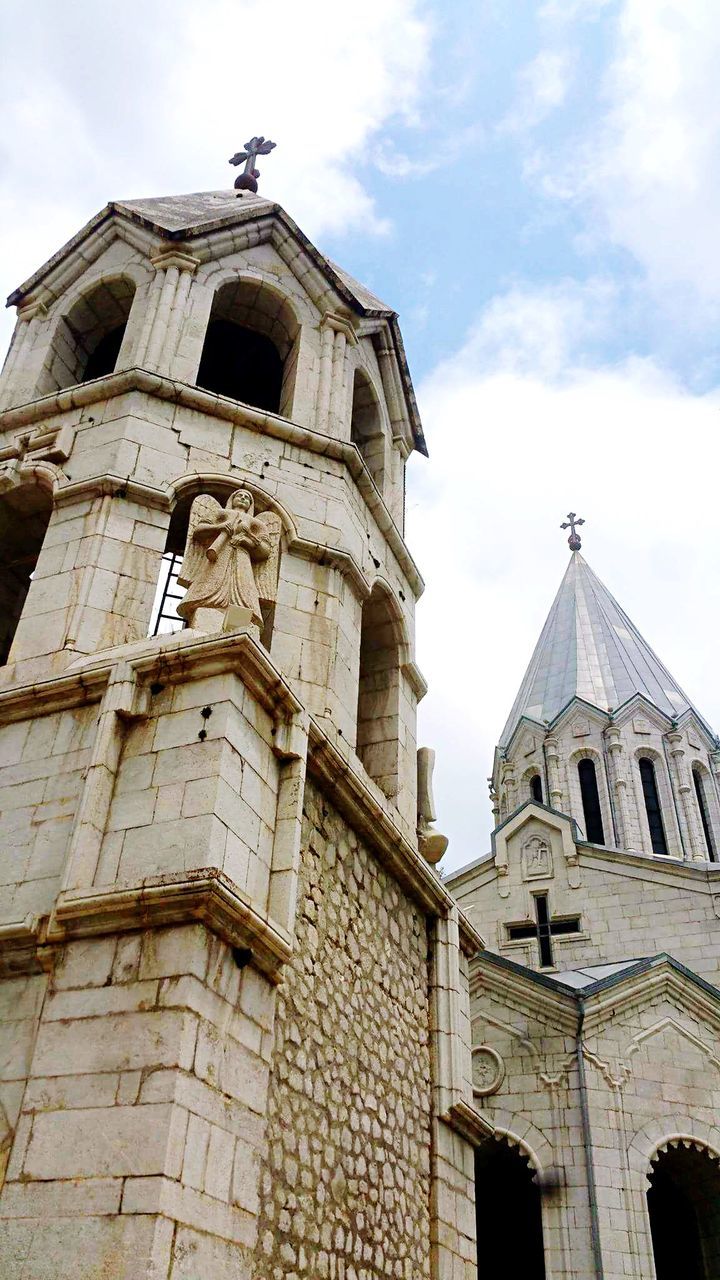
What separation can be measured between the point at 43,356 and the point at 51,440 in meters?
2.01

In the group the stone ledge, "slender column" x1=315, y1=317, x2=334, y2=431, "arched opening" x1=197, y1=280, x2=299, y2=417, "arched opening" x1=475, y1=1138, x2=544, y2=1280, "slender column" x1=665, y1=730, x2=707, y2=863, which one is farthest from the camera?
"slender column" x1=665, y1=730, x2=707, y2=863

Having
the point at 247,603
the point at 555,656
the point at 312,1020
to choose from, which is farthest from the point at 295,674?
the point at 555,656

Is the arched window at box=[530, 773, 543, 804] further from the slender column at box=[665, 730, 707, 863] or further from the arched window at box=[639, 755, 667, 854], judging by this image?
the slender column at box=[665, 730, 707, 863]

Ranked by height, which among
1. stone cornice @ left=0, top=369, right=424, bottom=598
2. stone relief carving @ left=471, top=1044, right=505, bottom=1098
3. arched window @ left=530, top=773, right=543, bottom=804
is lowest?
stone relief carving @ left=471, top=1044, right=505, bottom=1098

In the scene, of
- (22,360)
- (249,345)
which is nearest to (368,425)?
(249,345)

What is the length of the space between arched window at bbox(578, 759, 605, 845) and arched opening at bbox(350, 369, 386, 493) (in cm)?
1644

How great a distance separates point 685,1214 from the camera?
15656 mm

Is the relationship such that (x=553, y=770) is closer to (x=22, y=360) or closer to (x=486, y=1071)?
(x=486, y=1071)

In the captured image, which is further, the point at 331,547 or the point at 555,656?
the point at 555,656

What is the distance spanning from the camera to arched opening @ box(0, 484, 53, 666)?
1086cm

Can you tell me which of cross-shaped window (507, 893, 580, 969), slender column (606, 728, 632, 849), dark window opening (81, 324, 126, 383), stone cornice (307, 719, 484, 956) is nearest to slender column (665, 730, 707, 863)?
slender column (606, 728, 632, 849)

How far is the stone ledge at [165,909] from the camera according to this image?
6086 mm

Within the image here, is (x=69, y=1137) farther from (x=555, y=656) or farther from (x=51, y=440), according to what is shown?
(x=555, y=656)

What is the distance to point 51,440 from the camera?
35.1 feet
